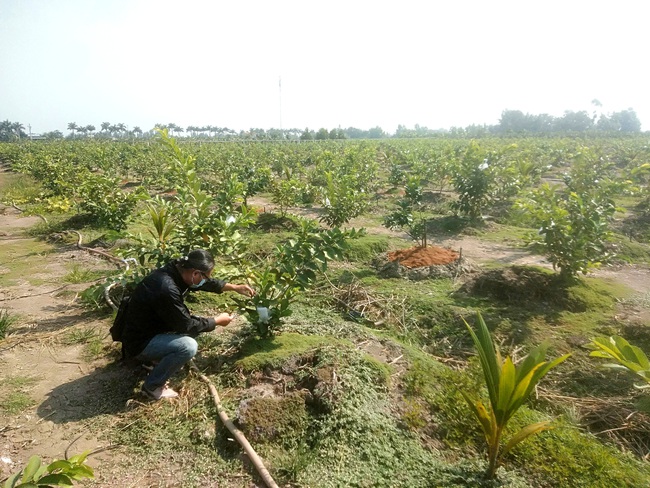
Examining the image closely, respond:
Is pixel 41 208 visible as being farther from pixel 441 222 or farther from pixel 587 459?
pixel 587 459

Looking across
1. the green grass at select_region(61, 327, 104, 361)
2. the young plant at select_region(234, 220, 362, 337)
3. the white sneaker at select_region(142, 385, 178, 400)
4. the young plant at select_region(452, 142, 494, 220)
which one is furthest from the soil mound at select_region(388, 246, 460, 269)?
the green grass at select_region(61, 327, 104, 361)

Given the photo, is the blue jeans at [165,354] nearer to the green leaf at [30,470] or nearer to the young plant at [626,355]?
the green leaf at [30,470]

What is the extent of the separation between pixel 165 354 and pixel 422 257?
494 centimetres

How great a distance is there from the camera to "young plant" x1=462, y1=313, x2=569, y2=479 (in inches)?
100

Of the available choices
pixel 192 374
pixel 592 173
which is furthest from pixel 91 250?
pixel 592 173

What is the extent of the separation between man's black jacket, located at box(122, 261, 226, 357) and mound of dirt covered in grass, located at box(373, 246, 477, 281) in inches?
154

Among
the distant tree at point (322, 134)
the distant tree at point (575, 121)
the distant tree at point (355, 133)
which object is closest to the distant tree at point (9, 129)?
the distant tree at point (322, 134)

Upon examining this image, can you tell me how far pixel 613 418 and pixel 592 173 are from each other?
22.3ft

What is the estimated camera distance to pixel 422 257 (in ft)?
24.1

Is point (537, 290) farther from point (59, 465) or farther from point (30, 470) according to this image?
point (30, 470)

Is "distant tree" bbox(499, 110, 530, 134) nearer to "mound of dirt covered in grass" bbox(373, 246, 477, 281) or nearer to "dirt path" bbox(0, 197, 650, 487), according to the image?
"mound of dirt covered in grass" bbox(373, 246, 477, 281)

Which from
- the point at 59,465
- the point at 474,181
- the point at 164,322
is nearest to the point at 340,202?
the point at 474,181

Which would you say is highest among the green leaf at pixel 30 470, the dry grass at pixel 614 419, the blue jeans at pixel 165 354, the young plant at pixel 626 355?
the young plant at pixel 626 355

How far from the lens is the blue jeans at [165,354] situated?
3510mm
